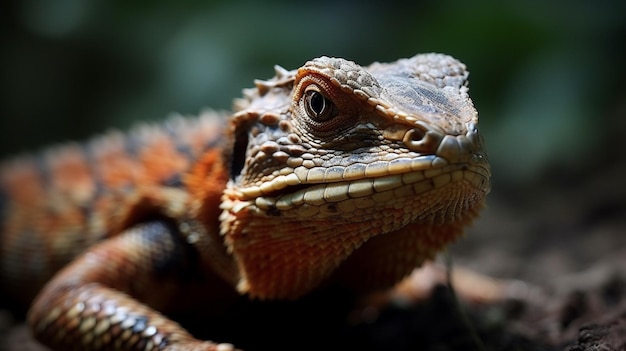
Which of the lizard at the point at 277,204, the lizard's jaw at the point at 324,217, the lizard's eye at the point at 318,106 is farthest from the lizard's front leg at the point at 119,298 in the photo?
the lizard's eye at the point at 318,106

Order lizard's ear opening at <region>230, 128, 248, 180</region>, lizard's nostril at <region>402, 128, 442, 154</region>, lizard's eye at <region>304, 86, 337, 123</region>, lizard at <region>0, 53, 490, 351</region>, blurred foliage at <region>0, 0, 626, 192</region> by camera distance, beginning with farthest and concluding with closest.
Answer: blurred foliage at <region>0, 0, 626, 192</region>
lizard's ear opening at <region>230, 128, 248, 180</region>
lizard's eye at <region>304, 86, 337, 123</region>
lizard at <region>0, 53, 490, 351</region>
lizard's nostril at <region>402, 128, 442, 154</region>


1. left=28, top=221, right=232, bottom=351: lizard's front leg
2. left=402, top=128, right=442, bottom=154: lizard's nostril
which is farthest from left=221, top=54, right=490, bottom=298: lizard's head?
left=28, top=221, right=232, bottom=351: lizard's front leg

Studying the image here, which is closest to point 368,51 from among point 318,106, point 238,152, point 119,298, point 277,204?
point 238,152

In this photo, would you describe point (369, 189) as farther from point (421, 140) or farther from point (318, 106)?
point (318, 106)

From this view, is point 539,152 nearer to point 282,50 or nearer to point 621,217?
point 621,217

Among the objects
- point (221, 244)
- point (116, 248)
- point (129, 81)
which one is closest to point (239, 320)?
point (221, 244)

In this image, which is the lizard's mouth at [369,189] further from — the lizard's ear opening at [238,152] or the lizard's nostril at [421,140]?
the lizard's ear opening at [238,152]

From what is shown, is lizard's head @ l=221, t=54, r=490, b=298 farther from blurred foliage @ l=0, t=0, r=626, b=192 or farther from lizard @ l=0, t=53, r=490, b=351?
blurred foliage @ l=0, t=0, r=626, b=192

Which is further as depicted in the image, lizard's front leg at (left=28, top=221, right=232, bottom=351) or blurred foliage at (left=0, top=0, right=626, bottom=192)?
blurred foliage at (left=0, top=0, right=626, bottom=192)
